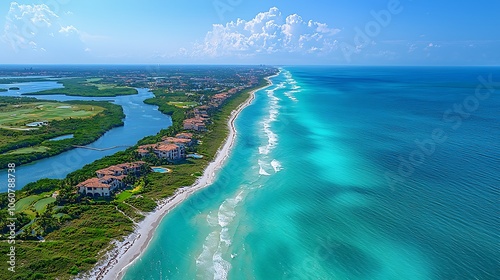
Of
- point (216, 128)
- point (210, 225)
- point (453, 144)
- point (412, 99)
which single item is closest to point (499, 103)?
point (412, 99)

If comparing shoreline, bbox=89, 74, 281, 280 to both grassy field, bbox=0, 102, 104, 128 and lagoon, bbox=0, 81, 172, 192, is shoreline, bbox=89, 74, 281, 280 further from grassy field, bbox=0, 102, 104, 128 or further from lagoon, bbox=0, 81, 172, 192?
grassy field, bbox=0, 102, 104, 128

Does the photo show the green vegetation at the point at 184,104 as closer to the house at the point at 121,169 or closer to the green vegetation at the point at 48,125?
the green vegetation at the point at 48,125

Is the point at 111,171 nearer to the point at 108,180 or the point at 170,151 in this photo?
the point at 108,180

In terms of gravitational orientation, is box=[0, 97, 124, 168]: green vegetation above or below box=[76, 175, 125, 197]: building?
below

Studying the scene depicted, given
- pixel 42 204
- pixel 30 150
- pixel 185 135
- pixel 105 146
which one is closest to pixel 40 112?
pixel 30 150

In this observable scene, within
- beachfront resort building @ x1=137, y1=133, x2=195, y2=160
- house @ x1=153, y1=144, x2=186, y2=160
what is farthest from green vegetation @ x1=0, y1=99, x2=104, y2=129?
house @ x1=153, y1=144, x2=186, y2=160

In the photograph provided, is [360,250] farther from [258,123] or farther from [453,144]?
[258,123]

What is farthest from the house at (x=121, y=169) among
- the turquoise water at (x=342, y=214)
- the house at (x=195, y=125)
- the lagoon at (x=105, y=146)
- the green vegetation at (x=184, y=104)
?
the green vegetation at (x=184, y=104)
